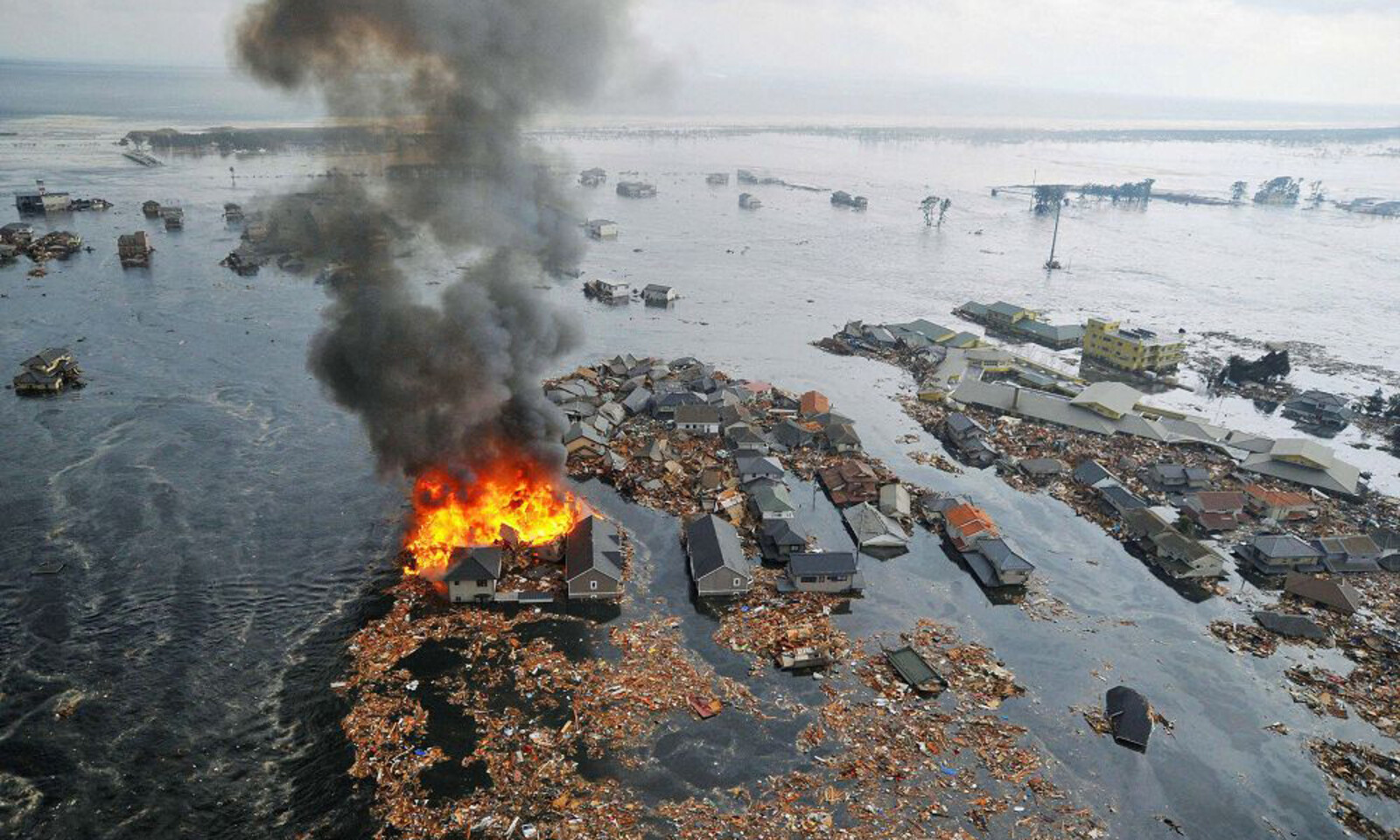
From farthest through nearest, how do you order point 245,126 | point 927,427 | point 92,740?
point 245,126
point 927,427
point 92,740

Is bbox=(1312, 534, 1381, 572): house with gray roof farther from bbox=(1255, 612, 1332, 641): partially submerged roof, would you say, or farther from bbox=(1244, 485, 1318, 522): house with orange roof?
bbox=(1255, 612, 1332, 641): partially submerged roof

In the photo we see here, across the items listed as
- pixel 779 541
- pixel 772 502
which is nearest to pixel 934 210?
pixel 772 502

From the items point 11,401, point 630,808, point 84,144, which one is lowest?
point 630,808

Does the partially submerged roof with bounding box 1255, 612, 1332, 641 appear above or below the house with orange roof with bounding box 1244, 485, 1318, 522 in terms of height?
below

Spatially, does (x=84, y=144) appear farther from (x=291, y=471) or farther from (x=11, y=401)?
(x=291, y=471)

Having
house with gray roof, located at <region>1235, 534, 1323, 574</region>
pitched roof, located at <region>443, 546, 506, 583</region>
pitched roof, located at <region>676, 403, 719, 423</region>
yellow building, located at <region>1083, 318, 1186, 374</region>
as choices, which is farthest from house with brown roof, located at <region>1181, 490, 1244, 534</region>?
pitched roof, located at <region>443, 546, 506, 583</region>

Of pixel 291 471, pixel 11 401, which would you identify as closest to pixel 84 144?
pixel 11 401
